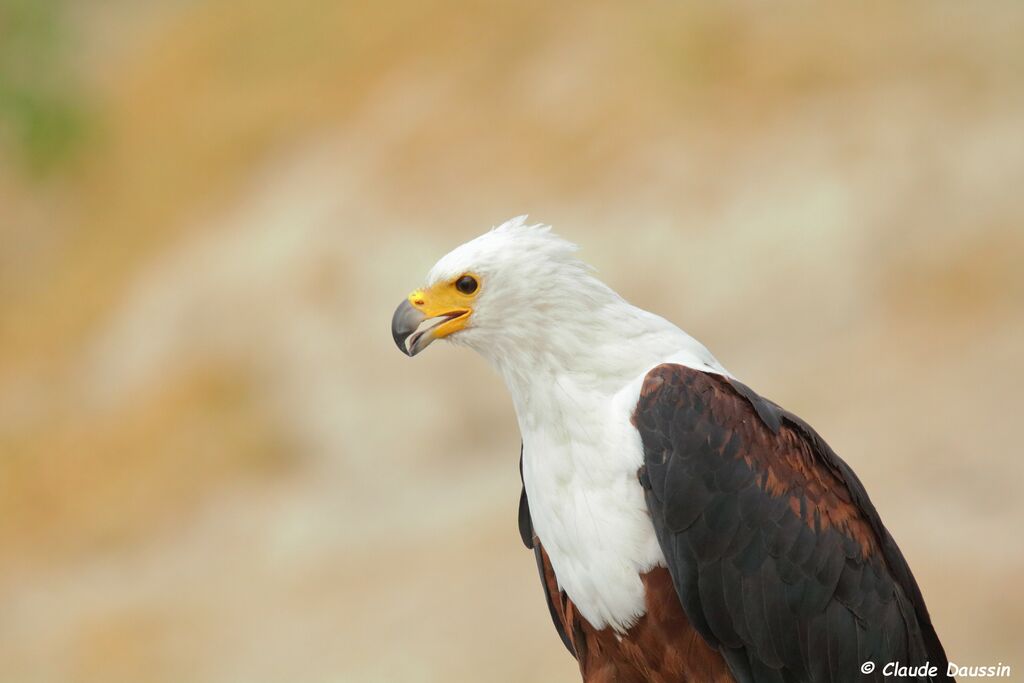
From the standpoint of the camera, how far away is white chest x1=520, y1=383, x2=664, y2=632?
416 centimetres

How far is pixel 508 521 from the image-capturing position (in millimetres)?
11906

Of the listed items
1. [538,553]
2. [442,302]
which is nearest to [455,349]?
[538,553]

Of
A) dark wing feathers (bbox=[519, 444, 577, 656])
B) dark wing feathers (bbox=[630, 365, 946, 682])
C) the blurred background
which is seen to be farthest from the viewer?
the blurred background

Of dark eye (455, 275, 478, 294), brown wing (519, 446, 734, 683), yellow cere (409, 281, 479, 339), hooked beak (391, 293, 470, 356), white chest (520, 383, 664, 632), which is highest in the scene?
dark eye (455, 275, 478, 294)

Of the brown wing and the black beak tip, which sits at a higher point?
the black beak tip

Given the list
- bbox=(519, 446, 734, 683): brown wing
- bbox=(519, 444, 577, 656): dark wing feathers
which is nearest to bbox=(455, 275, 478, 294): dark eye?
bbox=(519, 444, 577, 656): dark wing feathers

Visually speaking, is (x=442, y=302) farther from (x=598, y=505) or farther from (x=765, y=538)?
(x=765, y=538)

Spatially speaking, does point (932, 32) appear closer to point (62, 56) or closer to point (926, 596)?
point (926, 596)

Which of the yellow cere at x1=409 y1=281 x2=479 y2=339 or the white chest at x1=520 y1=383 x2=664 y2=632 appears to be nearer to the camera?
the white chest at x1=520 y1=383 x2=664 y2=632

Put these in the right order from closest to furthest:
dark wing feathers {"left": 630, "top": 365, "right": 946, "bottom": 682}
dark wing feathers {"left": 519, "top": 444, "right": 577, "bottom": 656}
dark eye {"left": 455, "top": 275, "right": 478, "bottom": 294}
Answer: dark wing feathers {"left": 630, "top": 365, "right": 946, "bottom": 682}
dark eye {"left": 455, "top": 275, "right": 478, "bottom": 294}
dark wing feathers {"left": 519, "top": 444, "right": 577, "bottom": 656}

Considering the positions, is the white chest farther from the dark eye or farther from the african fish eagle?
the dark eye

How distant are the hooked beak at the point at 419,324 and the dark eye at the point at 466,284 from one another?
68 millimetres

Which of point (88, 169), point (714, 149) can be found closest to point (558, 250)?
point (714, 149)

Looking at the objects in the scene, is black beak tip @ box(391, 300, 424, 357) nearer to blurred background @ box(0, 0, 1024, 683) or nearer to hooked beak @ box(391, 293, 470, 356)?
hooked beak @ box(391, 293, 470, 356)
